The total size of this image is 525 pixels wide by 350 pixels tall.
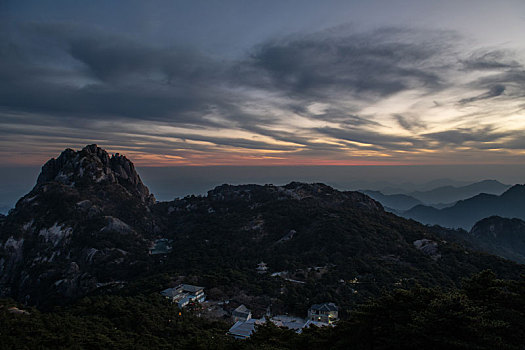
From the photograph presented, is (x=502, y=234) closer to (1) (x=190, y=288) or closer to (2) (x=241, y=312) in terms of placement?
(2) (x=241, y=312)

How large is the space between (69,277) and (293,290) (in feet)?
130

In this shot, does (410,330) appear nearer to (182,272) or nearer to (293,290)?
(293,290)

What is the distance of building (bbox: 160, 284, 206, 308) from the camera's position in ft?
101

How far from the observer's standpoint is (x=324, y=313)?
92.8 ft

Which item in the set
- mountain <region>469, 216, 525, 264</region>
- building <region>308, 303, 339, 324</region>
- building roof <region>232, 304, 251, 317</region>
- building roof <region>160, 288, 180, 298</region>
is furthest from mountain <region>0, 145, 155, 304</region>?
mountain <region>469, 216, 525, 264</region>

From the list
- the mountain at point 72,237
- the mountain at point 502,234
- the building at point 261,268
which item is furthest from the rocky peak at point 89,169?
the mountain at point 502,234

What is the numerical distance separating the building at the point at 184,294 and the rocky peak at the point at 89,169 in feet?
207

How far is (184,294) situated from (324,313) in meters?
16.3

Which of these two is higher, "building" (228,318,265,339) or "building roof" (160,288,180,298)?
"building" (228,318,265,339)

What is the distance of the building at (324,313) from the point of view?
1104 inches

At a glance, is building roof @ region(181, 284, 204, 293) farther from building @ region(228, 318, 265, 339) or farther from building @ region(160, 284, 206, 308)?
building @ region(228, 318, 265, 339)

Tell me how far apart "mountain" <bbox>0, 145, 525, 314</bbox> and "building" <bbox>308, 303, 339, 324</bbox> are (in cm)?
238

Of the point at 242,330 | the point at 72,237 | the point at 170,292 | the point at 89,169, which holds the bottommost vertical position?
the point at 72,237

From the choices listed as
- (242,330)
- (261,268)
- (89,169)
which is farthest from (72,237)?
(242,330)
